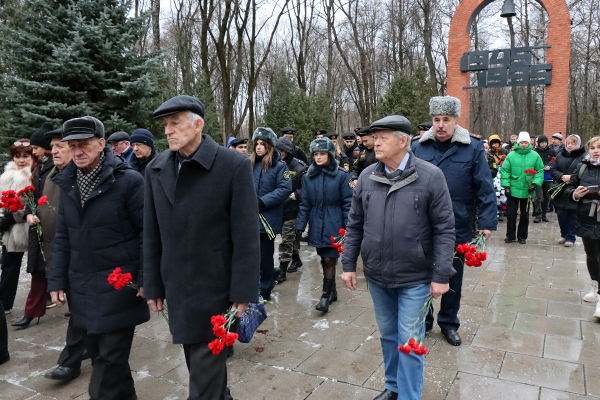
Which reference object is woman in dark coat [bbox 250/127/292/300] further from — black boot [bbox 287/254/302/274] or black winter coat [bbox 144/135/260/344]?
black winter coat [bbox 144/135/260/344]

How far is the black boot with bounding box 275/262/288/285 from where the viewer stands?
6.76 meters

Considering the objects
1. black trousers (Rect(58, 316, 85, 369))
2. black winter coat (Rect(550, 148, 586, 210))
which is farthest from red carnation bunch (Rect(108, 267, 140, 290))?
black winter coat (Rect(550, 148, 586, 210))

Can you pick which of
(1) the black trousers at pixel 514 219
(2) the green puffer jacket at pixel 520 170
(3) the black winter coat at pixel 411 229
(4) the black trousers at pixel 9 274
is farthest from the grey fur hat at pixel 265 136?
(1) the black trousers at pixel 514 219

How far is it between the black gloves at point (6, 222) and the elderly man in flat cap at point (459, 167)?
4.59m

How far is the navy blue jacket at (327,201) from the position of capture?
5.47 metres

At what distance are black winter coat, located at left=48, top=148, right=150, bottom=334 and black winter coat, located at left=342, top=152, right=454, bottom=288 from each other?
1.65 metres

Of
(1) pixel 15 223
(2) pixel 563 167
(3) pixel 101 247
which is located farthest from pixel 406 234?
(2) pixel 563 167

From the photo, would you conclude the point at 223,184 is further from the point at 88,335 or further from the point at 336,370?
the point at 336,370

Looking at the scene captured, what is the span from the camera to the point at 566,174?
8.27 metres

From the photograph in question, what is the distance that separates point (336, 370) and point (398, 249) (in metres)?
1.47

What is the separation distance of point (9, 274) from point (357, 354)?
410cm

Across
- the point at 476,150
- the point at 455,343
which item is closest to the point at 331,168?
the point at 476,150

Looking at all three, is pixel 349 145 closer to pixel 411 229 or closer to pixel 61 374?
pixel 411 229

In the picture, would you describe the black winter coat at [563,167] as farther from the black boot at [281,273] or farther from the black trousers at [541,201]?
the black boot at [281,273]
